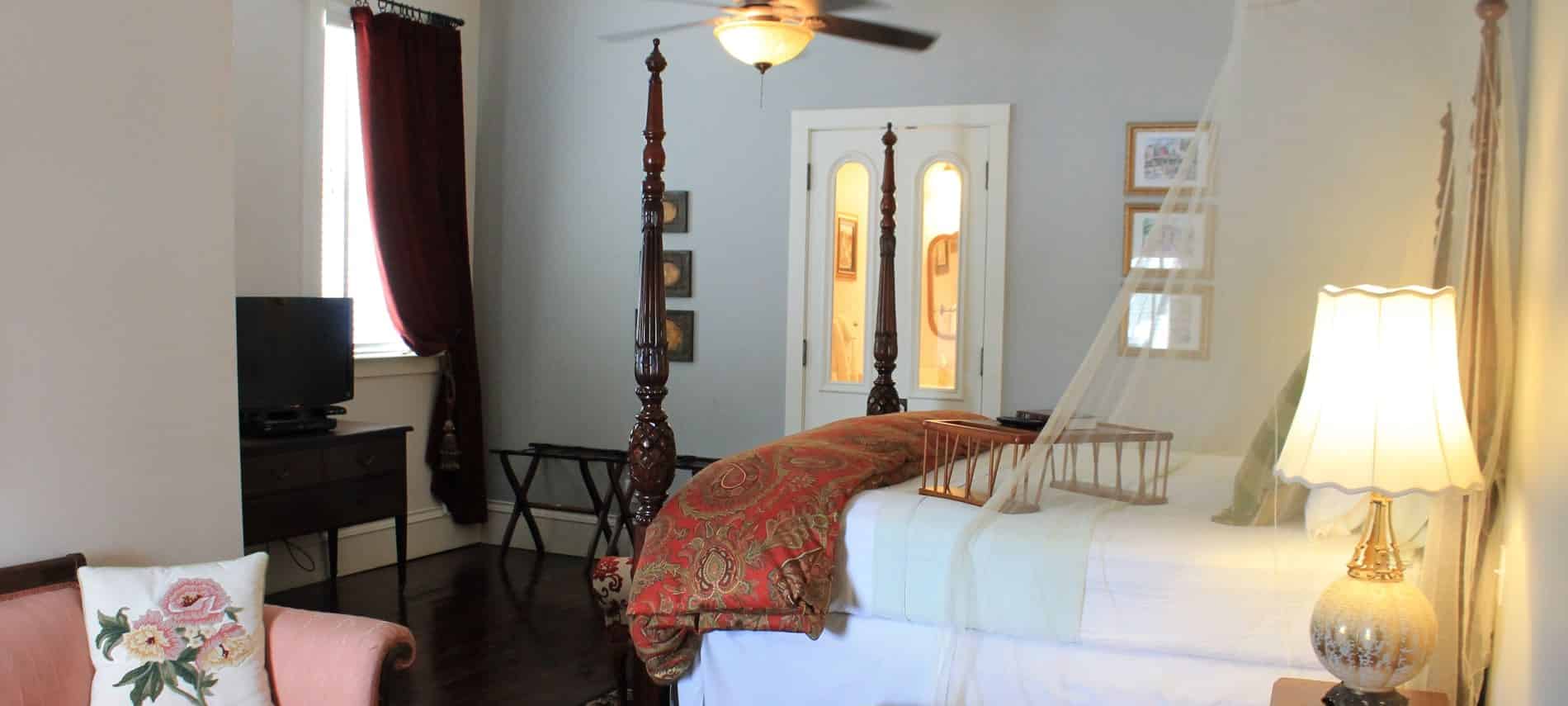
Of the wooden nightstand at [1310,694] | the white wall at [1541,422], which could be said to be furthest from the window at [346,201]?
the white wall at [1541,422]

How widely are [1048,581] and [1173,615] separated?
0.87ft

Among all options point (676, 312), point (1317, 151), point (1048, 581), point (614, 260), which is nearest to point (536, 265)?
point (614, 260)

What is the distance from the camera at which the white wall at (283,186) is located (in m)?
4.70

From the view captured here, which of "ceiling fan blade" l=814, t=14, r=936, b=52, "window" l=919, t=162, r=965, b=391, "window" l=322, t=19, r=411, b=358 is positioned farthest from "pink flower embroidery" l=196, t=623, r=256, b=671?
"window" l=919, t=162, r=965, b=391

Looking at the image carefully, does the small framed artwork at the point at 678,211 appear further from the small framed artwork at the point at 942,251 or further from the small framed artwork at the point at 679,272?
the small framed artwork at the point at 942,251

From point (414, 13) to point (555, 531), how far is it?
250 cm

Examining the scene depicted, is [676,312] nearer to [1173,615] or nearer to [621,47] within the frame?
[621,47]

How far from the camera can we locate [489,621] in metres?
4.50

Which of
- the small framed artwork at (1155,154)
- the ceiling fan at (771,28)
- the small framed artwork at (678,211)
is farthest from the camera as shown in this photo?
the small framed artwork at (678,211)

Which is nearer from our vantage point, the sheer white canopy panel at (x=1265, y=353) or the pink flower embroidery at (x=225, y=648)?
the sheer white canopy panel at (x=1265, y=353)

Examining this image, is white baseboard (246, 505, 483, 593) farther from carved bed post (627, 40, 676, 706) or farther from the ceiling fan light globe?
the ceiling fan light globe

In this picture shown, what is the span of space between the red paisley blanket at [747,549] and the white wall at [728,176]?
6.65 feet

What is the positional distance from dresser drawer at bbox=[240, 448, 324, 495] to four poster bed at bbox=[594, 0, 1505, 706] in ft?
5.34

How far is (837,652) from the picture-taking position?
290 centimetres
